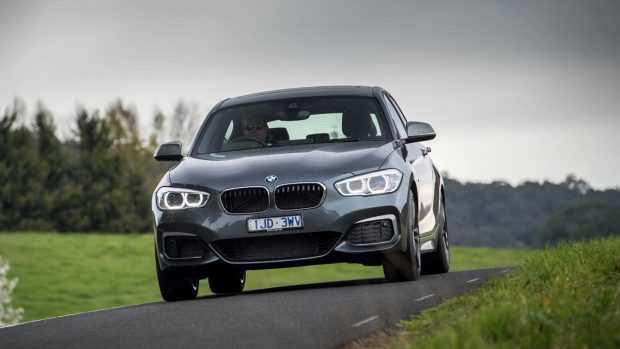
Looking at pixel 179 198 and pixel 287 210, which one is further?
pixel 179 198

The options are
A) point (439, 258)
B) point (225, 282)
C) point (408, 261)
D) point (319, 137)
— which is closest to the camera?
point (408, 261)

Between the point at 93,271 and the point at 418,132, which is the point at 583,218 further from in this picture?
the point at 418,132

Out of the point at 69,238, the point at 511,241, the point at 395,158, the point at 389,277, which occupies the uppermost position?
the point at 395,158

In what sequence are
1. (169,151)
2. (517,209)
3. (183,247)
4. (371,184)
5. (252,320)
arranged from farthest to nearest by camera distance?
(517,209) < (169,151) < (183,247) < (371,184) < (252,320)

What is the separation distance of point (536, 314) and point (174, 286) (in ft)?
18.1

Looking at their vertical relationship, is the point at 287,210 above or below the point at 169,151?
below

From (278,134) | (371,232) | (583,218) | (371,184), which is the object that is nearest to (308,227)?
(371,232)

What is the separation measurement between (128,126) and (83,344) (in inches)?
4023

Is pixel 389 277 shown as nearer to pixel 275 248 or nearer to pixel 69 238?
pixel 275 248

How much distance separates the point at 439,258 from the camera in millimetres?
13820

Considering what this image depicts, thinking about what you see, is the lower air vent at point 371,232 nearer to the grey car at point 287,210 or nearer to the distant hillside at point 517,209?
the grey car at point 287,210

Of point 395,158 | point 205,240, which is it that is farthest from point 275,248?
point 395,158

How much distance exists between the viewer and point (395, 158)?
1172 cm

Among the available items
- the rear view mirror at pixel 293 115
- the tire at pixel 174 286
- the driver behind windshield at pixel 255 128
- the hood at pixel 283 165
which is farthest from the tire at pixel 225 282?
the hood at pixel 283 165
